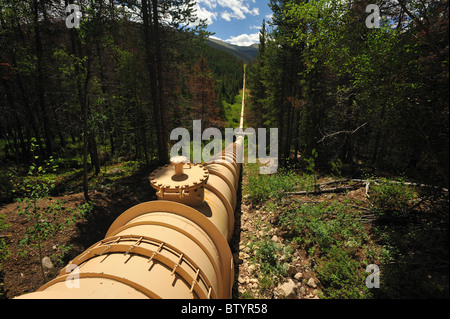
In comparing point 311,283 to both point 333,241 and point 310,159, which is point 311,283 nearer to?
point 333,241

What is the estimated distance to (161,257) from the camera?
2686 millimetres

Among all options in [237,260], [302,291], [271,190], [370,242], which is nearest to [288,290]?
[302,291]

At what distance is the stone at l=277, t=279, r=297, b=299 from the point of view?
4426mm

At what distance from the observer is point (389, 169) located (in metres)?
9.41

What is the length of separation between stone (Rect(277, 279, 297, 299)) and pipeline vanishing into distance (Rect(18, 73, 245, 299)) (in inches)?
55.1

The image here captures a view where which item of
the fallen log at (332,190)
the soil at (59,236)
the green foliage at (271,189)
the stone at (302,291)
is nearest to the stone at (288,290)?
Result: the stone at (302,291)

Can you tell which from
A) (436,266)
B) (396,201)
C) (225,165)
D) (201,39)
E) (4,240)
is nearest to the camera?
(436,266)

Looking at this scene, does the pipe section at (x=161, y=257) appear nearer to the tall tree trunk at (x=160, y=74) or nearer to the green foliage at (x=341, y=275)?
the green foliage at (x=341, y=275)

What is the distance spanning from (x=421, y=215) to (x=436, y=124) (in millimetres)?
2608

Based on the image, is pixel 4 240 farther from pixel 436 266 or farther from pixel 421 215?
pixel 421 215

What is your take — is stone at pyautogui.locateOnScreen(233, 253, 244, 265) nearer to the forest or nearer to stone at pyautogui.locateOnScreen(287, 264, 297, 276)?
the forest

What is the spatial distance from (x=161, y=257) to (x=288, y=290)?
135 inches

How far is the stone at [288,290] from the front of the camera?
4426 millimetres

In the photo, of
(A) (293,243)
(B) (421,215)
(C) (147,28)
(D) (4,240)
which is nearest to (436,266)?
(B) (421,215)
